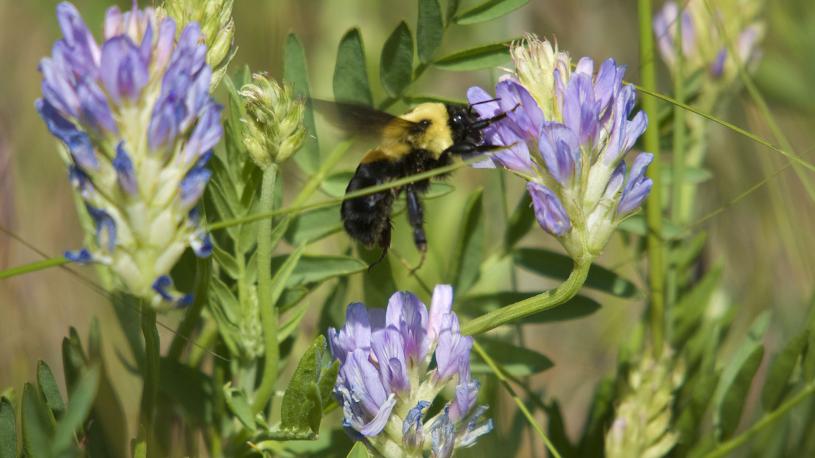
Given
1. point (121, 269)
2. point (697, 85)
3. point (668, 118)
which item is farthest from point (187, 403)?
point (697, 85)

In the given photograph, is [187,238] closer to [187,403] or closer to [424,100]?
[187,403]

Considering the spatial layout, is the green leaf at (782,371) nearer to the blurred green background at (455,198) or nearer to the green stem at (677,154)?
the green stem at (677,154)

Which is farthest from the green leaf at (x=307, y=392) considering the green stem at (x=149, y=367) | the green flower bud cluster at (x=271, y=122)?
the green flower bud cluster at (x=271, y=122)

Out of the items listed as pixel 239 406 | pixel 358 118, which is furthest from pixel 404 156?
pixel 239 406

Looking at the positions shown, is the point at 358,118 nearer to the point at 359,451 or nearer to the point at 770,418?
the point at 359,451

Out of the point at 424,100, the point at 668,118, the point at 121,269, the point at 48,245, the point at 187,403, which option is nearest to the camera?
the point at 121,269
